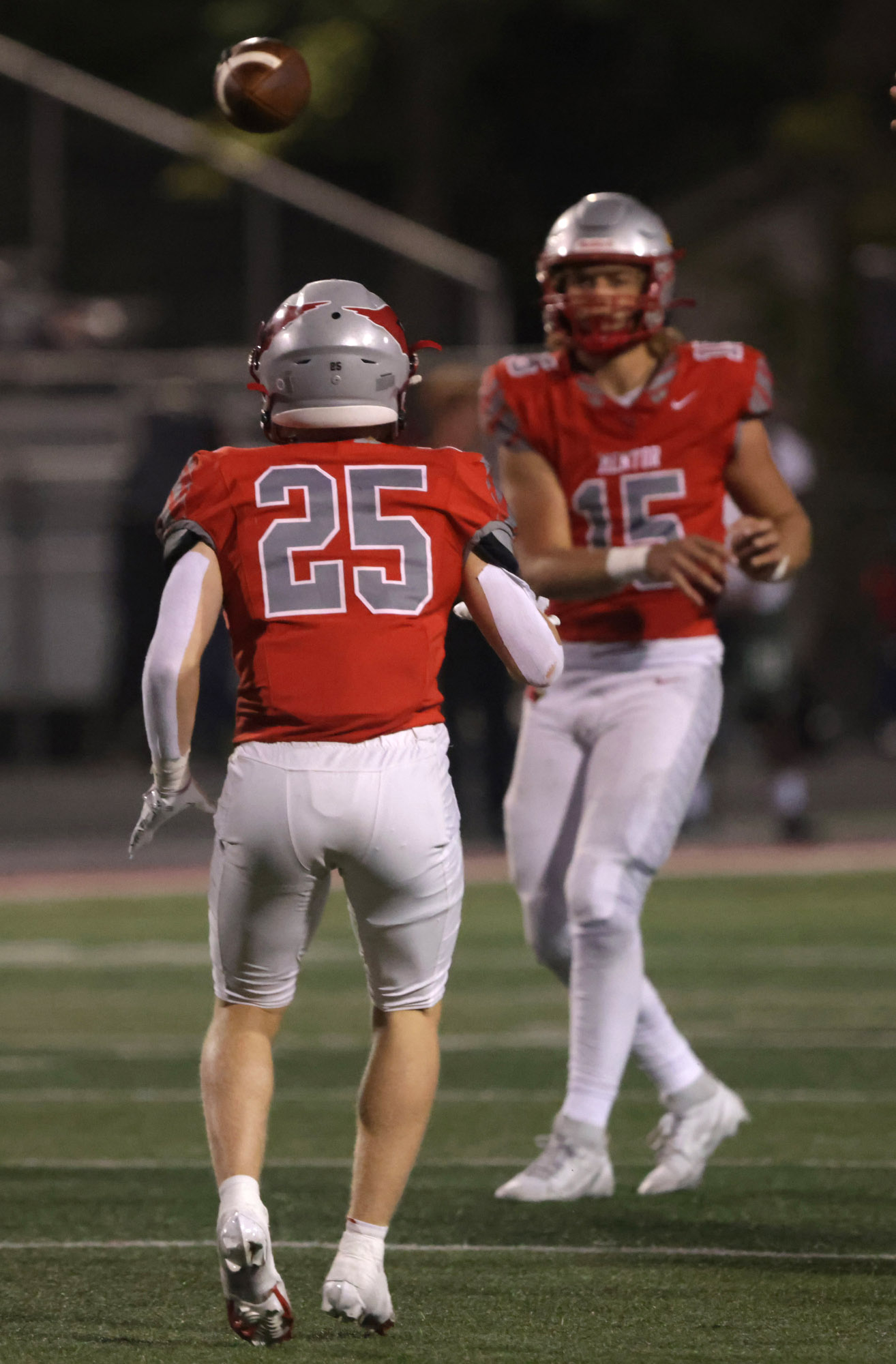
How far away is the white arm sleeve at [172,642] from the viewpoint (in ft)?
14.8

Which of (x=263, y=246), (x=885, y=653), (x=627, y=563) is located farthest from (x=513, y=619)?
(x=885, y=653)

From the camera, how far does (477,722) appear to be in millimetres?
13539

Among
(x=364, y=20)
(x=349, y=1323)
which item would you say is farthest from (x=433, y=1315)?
(x=364, y=20)

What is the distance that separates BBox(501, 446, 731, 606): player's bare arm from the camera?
5930mm

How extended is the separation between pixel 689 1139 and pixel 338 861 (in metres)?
1.94

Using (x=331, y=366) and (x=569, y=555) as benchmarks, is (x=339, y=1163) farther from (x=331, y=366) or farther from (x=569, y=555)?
(x=331, y=366)

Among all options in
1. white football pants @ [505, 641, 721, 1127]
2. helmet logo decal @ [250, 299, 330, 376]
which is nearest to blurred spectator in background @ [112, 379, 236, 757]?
white football pants @ [505, 641, 721, 1127]

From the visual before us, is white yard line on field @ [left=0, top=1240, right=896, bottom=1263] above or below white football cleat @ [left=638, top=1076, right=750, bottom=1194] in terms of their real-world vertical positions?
below

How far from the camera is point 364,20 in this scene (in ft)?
70.9

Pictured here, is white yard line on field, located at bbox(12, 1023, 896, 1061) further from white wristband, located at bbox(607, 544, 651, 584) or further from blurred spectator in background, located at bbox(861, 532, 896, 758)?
blurred spectator in background, located at bbox(861, 532, 896, 758)

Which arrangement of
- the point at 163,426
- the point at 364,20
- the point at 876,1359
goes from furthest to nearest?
the point at 364,20 < the point at 163,426 < the point at 876,1359

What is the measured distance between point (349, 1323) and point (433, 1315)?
17 centimetres

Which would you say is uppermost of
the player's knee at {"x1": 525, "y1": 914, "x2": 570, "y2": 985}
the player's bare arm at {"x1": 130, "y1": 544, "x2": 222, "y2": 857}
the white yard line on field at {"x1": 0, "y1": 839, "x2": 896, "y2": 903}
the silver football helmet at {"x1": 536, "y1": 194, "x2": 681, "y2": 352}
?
the silver football helmet at {"x1": 536, "y1": 194, "x2": 681, "y2": 352}

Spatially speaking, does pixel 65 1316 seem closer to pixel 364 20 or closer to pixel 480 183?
pixel 364 20
